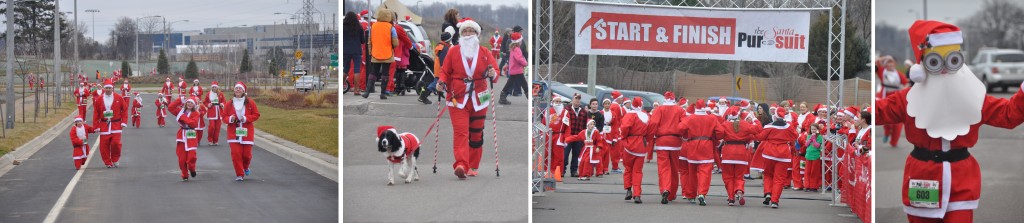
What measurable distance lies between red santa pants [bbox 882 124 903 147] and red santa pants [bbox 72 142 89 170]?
5.59 meters

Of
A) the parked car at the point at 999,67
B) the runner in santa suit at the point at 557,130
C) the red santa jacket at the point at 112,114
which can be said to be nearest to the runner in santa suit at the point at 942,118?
the parked car at the point at 999,67

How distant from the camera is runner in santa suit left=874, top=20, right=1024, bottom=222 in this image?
586cm

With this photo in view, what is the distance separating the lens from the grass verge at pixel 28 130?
867cm

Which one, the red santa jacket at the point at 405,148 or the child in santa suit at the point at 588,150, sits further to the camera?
the child in santa suit at the point at 588,150

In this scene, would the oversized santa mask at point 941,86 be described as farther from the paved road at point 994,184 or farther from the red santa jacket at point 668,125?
the red santa jacket at point 668,125

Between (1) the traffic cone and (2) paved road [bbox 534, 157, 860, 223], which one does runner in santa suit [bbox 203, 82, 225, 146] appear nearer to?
(2) paved road [bbox 534, 157, 860, 223]

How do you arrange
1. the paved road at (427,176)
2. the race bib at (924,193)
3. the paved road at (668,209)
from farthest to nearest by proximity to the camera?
the paved road at (668,209)
the paved road at (427,176)
the race bib at (924,193)

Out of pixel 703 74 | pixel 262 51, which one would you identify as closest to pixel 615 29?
pixel 703 74

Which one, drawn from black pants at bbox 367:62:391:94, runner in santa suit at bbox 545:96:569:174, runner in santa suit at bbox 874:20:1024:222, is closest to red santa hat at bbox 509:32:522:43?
black pants at bbox 367:62:391:94

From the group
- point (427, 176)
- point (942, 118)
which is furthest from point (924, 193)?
point (427, 176)

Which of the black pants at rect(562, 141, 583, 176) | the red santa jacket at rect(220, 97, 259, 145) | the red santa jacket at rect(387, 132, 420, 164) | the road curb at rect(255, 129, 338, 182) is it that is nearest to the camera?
the red santa jacket at rect(387, 132, 420, 164)

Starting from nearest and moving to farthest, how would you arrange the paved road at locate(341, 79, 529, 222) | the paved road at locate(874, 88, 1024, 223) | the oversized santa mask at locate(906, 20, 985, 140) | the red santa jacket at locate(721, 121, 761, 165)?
the oversized santa mask at locate(906, 20, 985, 140)
the paved road at locate(341, 79, 529, 222)
the paved road at locate(874, 88, 1024, 223)
the red santa jacket at locate(721, 121, 761, 165)

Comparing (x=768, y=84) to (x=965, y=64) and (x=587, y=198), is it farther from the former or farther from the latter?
(x=965, y=64)

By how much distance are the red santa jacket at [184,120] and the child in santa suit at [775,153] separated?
19.6 feet
